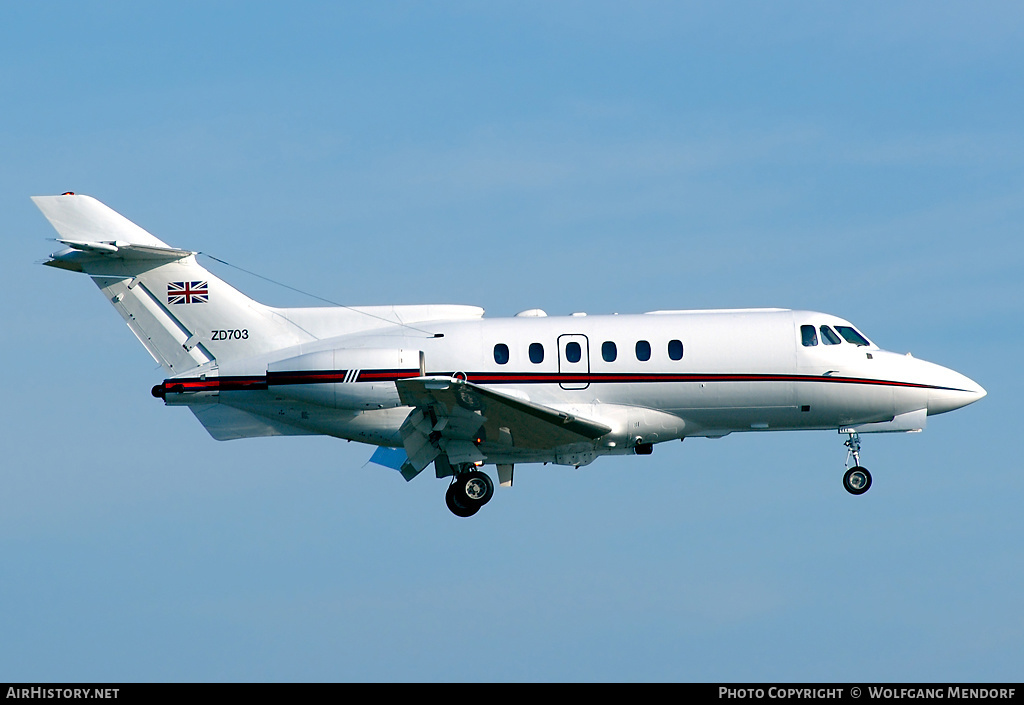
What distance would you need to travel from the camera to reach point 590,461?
2888 centimetres

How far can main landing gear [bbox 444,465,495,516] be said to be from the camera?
28219 mm

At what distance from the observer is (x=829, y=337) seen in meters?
28.3

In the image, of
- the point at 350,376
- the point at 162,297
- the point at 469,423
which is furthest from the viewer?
the point at 162,297

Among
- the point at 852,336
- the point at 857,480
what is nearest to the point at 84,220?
the point at 852,336

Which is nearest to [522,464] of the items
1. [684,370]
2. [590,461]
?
[590,461]

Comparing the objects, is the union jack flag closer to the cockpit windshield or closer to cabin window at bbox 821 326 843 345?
the cockpit windshield

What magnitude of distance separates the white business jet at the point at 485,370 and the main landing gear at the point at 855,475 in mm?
29

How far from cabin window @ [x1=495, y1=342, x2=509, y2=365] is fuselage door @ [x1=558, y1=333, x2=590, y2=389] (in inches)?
44.7

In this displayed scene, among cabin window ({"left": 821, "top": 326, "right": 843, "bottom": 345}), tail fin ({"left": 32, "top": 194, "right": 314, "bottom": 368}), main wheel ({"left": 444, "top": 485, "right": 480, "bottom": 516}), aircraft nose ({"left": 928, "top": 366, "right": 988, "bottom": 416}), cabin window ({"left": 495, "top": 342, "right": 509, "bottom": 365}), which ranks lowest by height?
main wheel ({"left": 444, "top": 485, "right": 480, "bottom": 516})

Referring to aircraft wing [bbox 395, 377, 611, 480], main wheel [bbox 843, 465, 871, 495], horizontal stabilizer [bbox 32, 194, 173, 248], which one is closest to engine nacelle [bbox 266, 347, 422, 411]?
aircraft wing [bbox 395, 377, 611, 480]

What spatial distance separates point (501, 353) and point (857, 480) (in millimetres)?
8454

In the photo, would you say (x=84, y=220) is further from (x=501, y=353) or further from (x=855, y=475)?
(x=855, y=475)
